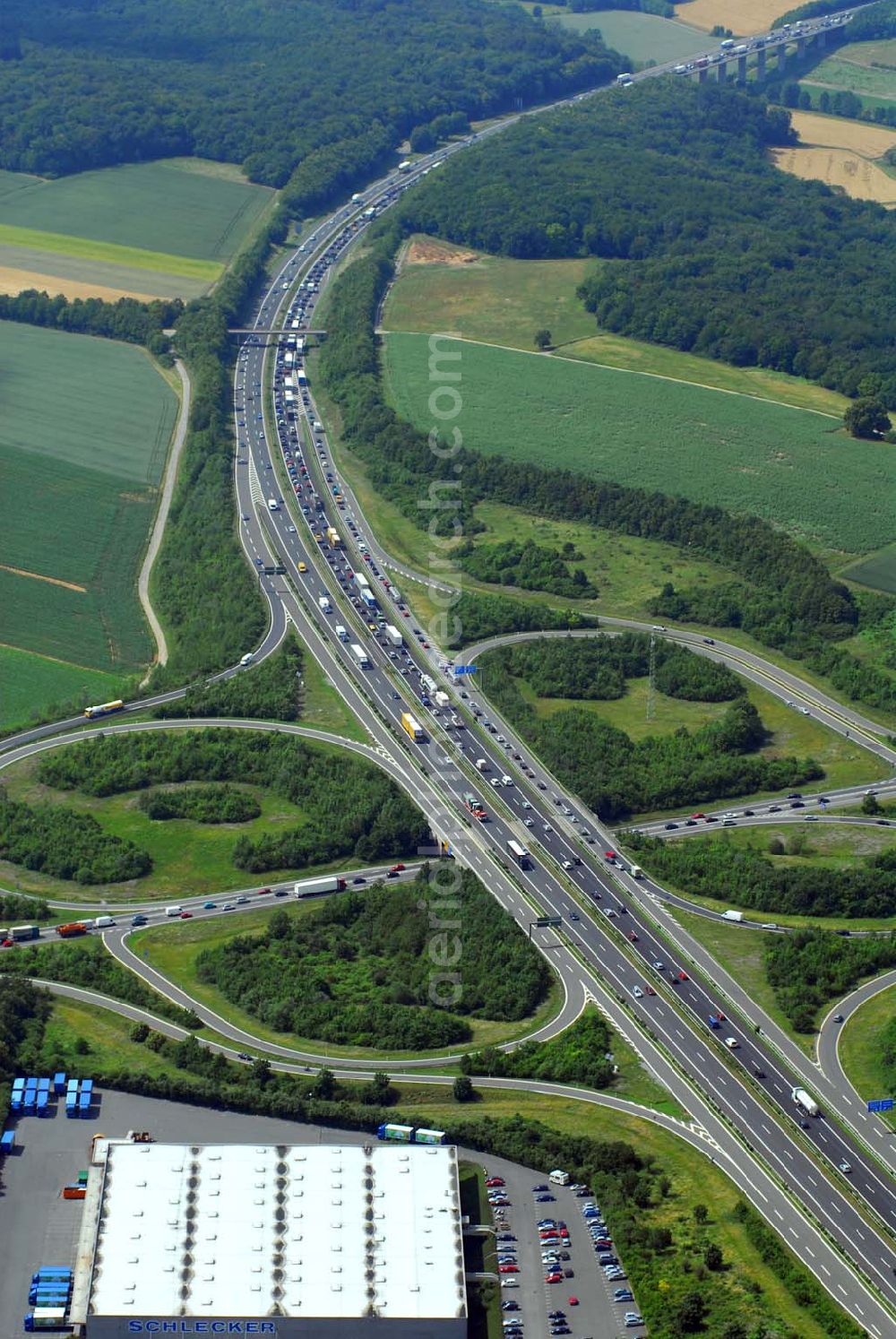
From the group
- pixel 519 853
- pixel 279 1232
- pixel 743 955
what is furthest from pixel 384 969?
pixel 279 1232

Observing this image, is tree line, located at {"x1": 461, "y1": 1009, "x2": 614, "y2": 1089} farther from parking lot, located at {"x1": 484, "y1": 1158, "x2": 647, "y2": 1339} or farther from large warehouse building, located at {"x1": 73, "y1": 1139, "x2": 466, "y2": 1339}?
large warehouse building, located at {"x1": 73, "y1": 1139, "x2": 466, "y2": 1339}

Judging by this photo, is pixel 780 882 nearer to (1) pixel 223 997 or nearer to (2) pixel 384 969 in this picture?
(2) pixel 384 969

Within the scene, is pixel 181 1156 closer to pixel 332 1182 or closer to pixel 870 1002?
pixel 332 1182

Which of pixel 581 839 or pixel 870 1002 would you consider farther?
pixel 581 839

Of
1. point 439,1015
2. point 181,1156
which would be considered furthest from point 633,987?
point 181,1156

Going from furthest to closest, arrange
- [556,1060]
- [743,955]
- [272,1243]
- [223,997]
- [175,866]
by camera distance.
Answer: [175,866]
[743,955]
[223,997]
[556,1060]
[272,1243]

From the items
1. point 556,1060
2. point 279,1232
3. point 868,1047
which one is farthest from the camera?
point 868,1047

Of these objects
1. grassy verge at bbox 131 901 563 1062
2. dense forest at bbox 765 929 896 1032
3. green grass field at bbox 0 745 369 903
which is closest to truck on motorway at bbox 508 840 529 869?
green grass field at bbox 0 745 369 903
